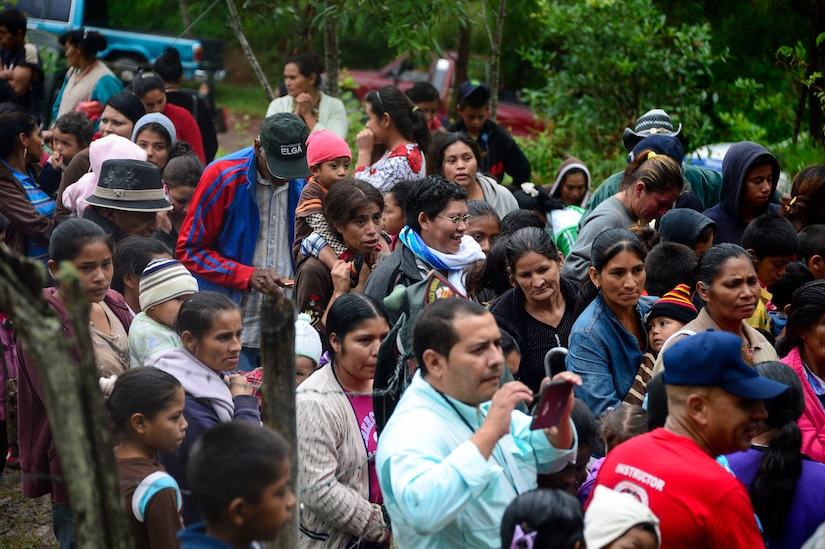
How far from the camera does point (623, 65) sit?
10.2m

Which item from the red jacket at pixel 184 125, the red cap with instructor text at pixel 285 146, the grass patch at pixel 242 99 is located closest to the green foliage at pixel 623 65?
the red jacket at pixel 184 125

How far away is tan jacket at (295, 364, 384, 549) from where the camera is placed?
3.97 meters

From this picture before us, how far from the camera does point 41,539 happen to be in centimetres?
565

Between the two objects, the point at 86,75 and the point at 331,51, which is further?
the point at 331,51

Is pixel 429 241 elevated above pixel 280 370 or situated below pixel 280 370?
below

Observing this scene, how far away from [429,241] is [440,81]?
1111cm

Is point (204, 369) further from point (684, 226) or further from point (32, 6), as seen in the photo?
point (32, 6)

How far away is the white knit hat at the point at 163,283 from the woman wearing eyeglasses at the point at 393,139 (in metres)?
2.28

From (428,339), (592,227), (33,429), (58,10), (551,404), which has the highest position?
(428,339)

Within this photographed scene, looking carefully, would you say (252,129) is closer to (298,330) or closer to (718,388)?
(298,330)

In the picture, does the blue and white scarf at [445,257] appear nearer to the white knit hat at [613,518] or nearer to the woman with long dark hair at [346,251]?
the woman with long dark hair at [346,251]

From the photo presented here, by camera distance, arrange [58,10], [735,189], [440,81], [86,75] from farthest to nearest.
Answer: [58,10] < [440,81] < [86,75] < [735,189]

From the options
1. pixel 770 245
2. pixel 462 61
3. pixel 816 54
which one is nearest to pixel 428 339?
pixel 770 245

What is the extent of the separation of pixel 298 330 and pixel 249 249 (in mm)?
1332
